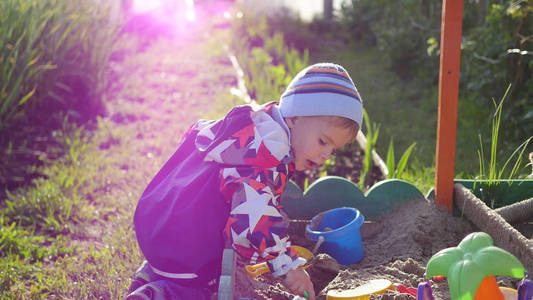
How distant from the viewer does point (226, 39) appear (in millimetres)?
8250

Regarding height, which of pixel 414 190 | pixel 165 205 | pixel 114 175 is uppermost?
pixel 165 205

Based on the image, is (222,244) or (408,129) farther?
(408,129)

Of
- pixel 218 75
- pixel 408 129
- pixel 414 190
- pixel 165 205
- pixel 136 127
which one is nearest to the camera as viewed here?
pixel 165 205

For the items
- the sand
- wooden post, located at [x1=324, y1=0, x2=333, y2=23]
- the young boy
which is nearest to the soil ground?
the sand

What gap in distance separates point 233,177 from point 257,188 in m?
0.11

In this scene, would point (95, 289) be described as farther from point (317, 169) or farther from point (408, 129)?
point (408, 129)

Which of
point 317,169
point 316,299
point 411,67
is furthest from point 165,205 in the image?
point 411,67

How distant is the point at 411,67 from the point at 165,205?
447cm

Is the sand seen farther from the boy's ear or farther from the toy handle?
the boy's ear

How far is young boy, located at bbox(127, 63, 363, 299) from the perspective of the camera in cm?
193

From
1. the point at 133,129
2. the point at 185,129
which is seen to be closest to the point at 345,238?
the point at 185,129

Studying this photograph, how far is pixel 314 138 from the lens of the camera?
2020 mm

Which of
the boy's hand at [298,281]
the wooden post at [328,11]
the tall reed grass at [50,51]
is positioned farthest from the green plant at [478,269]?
the wooden post at [328,11]

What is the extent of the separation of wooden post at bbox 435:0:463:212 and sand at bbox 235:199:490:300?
12 centimetres
